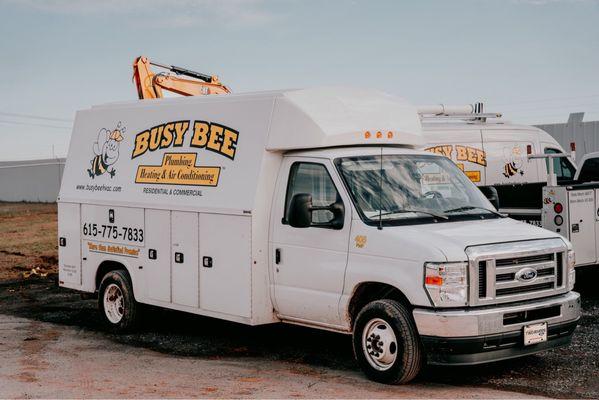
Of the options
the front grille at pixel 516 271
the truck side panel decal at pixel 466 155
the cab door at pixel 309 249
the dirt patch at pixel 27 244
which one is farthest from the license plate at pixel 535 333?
the dirt patch at pixel 27 244

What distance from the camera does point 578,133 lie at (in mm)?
Result: 29359

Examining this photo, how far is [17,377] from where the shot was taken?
9.16 metres

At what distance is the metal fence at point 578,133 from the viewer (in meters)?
28.9

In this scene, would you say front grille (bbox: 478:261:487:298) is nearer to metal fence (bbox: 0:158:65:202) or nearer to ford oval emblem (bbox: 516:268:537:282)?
ford oval emblem (bbox: 516:268:537:282)

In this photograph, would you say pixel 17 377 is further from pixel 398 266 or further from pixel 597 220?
pixel 597 220

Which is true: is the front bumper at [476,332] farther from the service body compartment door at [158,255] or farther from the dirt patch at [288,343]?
the service body compartment door at [158,255]

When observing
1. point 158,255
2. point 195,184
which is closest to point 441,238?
point 195,184

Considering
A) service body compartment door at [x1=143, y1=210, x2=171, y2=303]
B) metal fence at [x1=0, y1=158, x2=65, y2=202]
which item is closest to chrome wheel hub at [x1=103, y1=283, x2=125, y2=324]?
service body compartment door at [x1=143, y1=210, x2=171, y2=303]

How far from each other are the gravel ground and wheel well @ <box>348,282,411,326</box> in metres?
0.79

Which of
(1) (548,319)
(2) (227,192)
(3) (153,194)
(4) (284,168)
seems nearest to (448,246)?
(1) (548,319)

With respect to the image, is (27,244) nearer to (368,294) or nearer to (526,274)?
(368,294)

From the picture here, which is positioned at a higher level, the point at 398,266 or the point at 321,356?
the point at 398,266

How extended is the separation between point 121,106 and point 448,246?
5.86 meters

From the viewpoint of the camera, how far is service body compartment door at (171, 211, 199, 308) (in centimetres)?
1046
